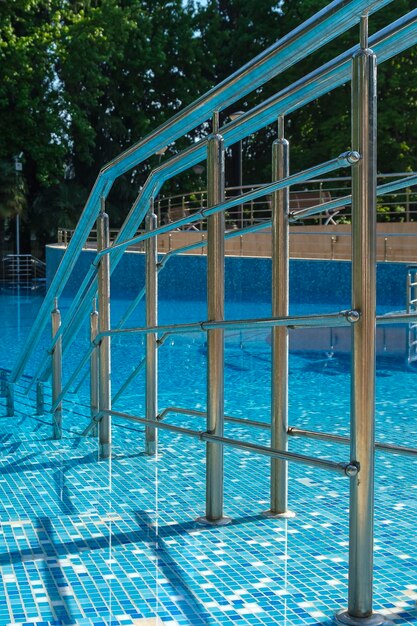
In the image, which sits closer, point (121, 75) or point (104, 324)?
point (104, 324)

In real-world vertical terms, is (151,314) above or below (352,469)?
above

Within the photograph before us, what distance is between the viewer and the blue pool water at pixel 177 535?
2.25 m

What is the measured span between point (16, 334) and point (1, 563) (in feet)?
32.5

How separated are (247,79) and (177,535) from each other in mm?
1433

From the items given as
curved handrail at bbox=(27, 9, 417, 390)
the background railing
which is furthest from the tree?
curved handrail at bbox=(27, 9, 417, 390)

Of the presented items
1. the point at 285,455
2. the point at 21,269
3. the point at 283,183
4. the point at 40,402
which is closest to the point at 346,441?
the point at 285,455

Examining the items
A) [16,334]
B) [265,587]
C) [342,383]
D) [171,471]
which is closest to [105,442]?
[171,471]

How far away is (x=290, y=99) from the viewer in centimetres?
253

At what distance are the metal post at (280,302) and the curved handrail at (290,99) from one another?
173 mm

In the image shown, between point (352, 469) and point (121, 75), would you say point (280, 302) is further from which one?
point (121, 75)

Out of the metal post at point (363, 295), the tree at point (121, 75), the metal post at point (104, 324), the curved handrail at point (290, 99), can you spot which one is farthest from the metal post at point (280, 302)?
the tree at point (121, 75)

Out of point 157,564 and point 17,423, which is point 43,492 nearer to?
point 157,564

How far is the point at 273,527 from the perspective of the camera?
288cm

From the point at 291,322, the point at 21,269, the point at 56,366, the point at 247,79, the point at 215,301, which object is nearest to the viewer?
the point at 291,322
